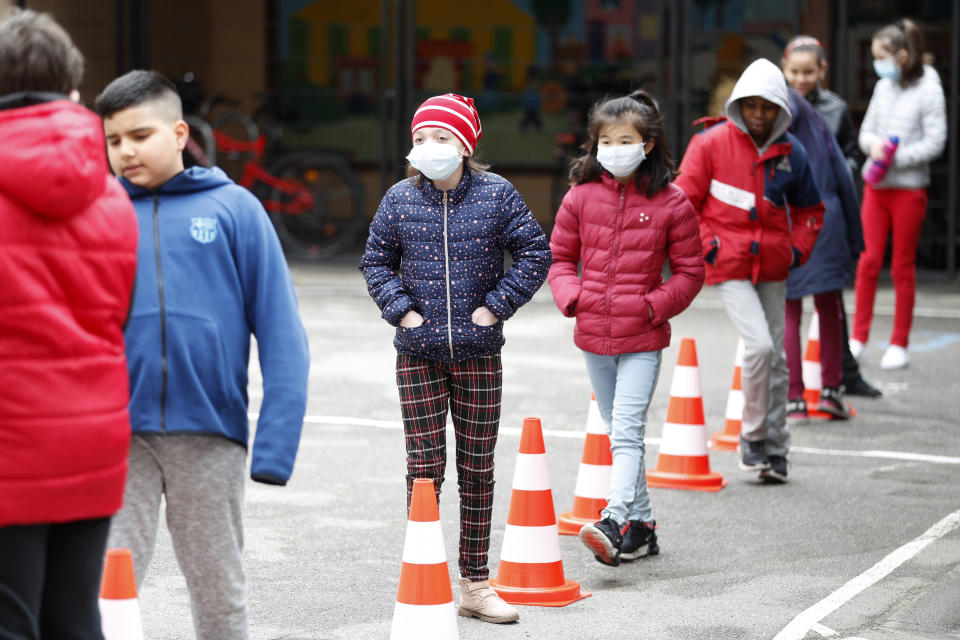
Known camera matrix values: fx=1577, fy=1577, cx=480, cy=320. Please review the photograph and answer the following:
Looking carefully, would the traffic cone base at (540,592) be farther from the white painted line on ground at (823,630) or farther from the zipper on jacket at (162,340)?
the zipper on jacket at (162,340)

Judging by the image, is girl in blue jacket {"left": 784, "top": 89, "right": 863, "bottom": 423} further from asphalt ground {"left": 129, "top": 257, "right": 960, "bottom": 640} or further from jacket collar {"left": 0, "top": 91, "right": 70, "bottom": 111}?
jacket collar {"left": 0, "top": 91, "right": 70, "bottom": 111}

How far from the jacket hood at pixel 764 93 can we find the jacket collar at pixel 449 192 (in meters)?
2.17

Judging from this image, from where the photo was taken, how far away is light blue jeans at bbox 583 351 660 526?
600 centimetres

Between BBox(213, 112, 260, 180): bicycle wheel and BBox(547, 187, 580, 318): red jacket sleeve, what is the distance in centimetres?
1136

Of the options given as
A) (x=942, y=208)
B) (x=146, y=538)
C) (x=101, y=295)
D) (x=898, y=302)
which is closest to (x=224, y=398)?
(x=146, y=538)

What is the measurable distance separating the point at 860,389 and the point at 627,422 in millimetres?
4242

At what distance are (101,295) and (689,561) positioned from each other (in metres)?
3.41

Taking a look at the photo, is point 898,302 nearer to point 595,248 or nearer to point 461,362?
point 595,248

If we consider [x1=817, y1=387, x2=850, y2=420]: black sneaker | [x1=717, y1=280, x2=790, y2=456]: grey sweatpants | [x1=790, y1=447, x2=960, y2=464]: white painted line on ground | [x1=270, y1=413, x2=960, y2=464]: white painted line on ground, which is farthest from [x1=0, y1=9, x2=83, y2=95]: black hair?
[x1=817, y1=387, x2=850, y2=420]: black sneaker

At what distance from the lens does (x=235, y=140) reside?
17938 mm

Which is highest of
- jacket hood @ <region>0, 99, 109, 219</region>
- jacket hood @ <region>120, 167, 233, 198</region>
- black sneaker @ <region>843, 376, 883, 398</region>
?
jacket hood @ <region>0, 99, 109, 219</region>

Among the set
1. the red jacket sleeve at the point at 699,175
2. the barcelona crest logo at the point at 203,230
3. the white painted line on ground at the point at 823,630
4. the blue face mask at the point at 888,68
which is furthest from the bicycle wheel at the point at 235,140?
the barcelona crest logo at the point at 203,230

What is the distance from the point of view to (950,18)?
1628 centimetres

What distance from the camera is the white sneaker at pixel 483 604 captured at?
17.3ft
